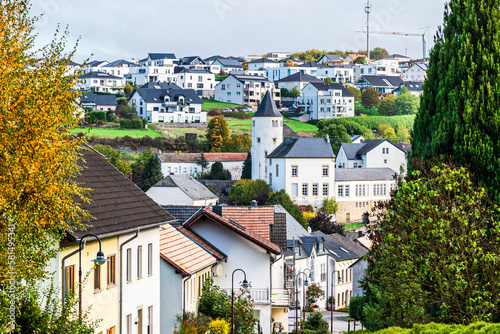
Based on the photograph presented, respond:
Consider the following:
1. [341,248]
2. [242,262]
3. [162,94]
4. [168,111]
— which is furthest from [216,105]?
[242,262]

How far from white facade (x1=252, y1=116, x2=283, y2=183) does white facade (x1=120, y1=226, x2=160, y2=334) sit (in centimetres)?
8631

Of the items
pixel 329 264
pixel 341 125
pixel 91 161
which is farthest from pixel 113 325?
pixel 341 125

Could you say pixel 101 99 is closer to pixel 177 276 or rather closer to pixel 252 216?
pixel 252 216

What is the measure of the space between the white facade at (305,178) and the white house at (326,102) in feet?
231

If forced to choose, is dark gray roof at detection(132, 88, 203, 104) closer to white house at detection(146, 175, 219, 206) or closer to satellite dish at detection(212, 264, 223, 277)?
white house at detection(146, 175, 219, 206)

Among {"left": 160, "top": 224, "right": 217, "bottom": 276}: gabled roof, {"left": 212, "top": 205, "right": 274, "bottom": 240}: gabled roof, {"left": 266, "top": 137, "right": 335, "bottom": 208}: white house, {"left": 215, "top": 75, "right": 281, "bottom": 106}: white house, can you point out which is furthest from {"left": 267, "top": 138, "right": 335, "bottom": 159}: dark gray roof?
{"left": 215, "top": 75, "right": 281, "bottom": 106}: white house

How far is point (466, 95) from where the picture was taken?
2028cm

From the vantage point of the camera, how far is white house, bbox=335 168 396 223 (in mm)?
109812

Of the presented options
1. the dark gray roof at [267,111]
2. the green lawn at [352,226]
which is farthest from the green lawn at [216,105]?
the green lawn at [352,226]

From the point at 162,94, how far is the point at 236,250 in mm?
135518

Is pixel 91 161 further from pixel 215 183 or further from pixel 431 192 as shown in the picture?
pixel 215 183

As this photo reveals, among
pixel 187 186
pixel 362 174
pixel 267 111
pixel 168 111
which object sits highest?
pixel 168 111

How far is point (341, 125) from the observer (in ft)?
499

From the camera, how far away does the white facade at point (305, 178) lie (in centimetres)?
10744
